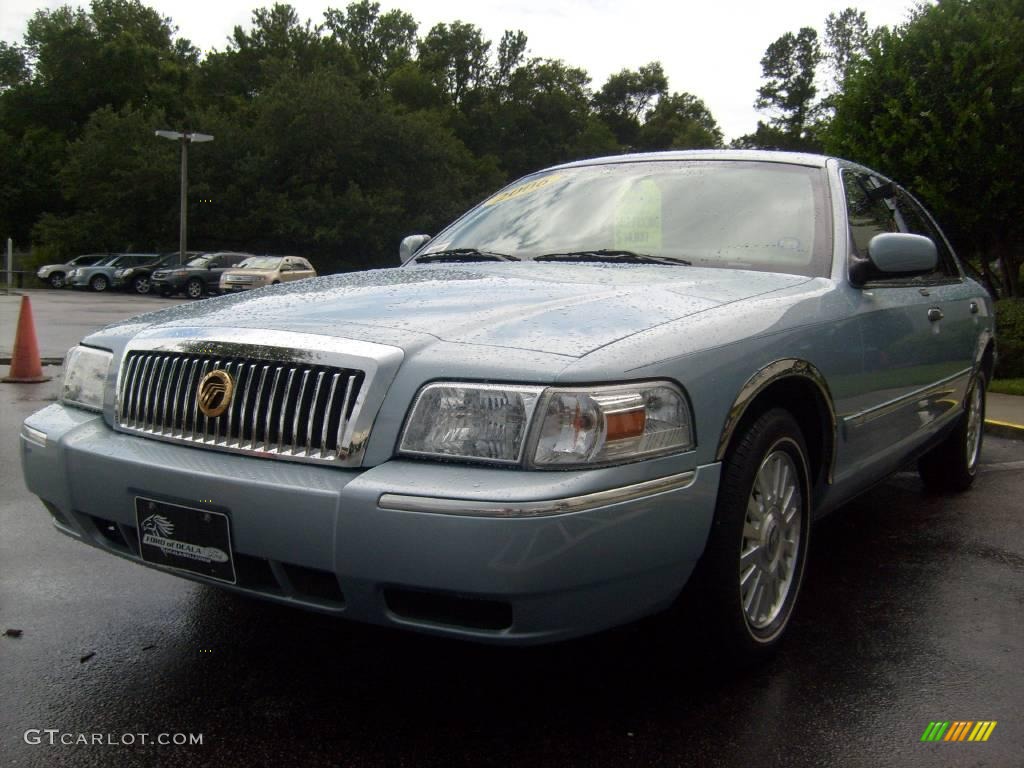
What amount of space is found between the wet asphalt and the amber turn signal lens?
0.72 m

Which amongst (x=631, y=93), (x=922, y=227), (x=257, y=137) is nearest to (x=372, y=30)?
(x=631, y=93)

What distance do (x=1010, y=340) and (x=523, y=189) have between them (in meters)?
8.03

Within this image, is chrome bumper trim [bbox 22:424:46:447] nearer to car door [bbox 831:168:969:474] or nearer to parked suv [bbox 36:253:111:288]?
car door [bbox 831:168:969:474]

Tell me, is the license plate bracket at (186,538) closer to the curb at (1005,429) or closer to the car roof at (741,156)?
the car roof at (741,156)

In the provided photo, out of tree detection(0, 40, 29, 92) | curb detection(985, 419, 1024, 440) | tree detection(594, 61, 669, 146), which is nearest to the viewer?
curb detection(985, 419, 1024, 440)

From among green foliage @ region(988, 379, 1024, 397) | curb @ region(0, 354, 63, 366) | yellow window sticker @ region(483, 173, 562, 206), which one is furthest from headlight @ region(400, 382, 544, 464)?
curb @ region(0, 354, 63, 366)

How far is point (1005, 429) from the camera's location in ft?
25.6

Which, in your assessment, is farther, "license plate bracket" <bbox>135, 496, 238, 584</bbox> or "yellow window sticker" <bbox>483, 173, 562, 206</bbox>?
"yellow window sticker" <bbox>483, 173, 562, 206</bbox>

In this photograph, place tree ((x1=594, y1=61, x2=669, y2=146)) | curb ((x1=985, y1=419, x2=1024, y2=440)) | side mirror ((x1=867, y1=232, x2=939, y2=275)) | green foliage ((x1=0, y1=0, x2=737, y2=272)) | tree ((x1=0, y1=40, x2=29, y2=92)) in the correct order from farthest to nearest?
1. tree ((x1=594, y1=61, x2=669, y2=146))
2. tree ((x1=0, y1=40, x2=29, y2=92))
3. green foliage ((x1=0, y1=0, x2=737, y2=272))
4. curb ((x1=985, y1=419, x2=1024, y2=440))
5. side mirror ((x1=867, y1=232, x2=939, y2=275))

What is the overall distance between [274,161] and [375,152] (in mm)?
4567

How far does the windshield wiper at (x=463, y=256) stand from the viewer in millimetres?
4012

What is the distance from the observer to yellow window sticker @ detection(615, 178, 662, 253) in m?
3.85

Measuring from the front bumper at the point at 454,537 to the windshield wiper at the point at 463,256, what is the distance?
1.58 m

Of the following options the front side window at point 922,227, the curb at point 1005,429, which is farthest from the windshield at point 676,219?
the curb at point 1005,429
